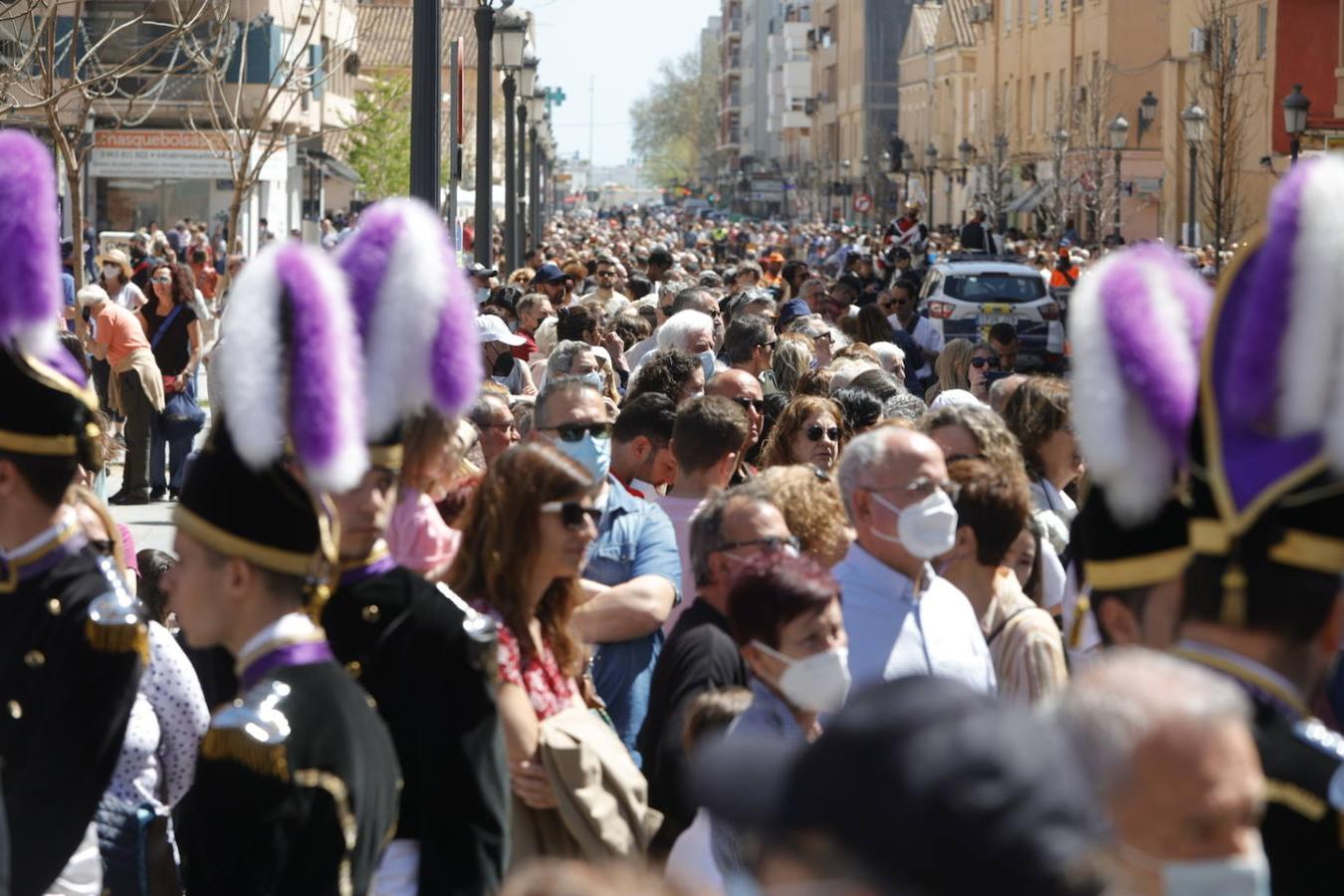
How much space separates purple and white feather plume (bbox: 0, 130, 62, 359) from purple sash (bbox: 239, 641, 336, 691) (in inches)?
30.4

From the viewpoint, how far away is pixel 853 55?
111 m

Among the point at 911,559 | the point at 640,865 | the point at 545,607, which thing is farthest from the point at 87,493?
the point at 911,559

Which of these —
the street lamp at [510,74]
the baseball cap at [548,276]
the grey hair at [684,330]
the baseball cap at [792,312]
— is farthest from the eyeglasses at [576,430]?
the street lamp at [510,74]

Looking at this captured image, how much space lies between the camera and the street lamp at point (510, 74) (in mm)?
21938

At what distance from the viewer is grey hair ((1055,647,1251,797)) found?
2.26 metres

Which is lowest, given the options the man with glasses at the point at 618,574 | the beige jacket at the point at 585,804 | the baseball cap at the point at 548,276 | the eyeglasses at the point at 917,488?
the beige jacket at the point at 585,804

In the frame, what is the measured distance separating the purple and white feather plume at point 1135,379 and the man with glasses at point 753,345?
7.98 meters

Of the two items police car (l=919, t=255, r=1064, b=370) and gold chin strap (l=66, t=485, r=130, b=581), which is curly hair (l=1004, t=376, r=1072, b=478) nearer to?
gold chin strap (l=66, t=485, r=130, b=581)

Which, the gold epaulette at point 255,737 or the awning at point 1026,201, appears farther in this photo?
the awning at point 1026,201

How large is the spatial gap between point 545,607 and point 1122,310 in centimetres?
184

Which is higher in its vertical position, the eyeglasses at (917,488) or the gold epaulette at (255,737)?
the eyeglasses at (917,488)

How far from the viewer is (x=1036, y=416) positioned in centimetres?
742

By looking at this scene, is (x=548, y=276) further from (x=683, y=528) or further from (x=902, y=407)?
(x=683, y=528)

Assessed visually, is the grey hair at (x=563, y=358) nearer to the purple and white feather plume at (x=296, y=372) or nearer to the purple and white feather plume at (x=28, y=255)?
the purple and white feather plume at (x=28, y=255)
